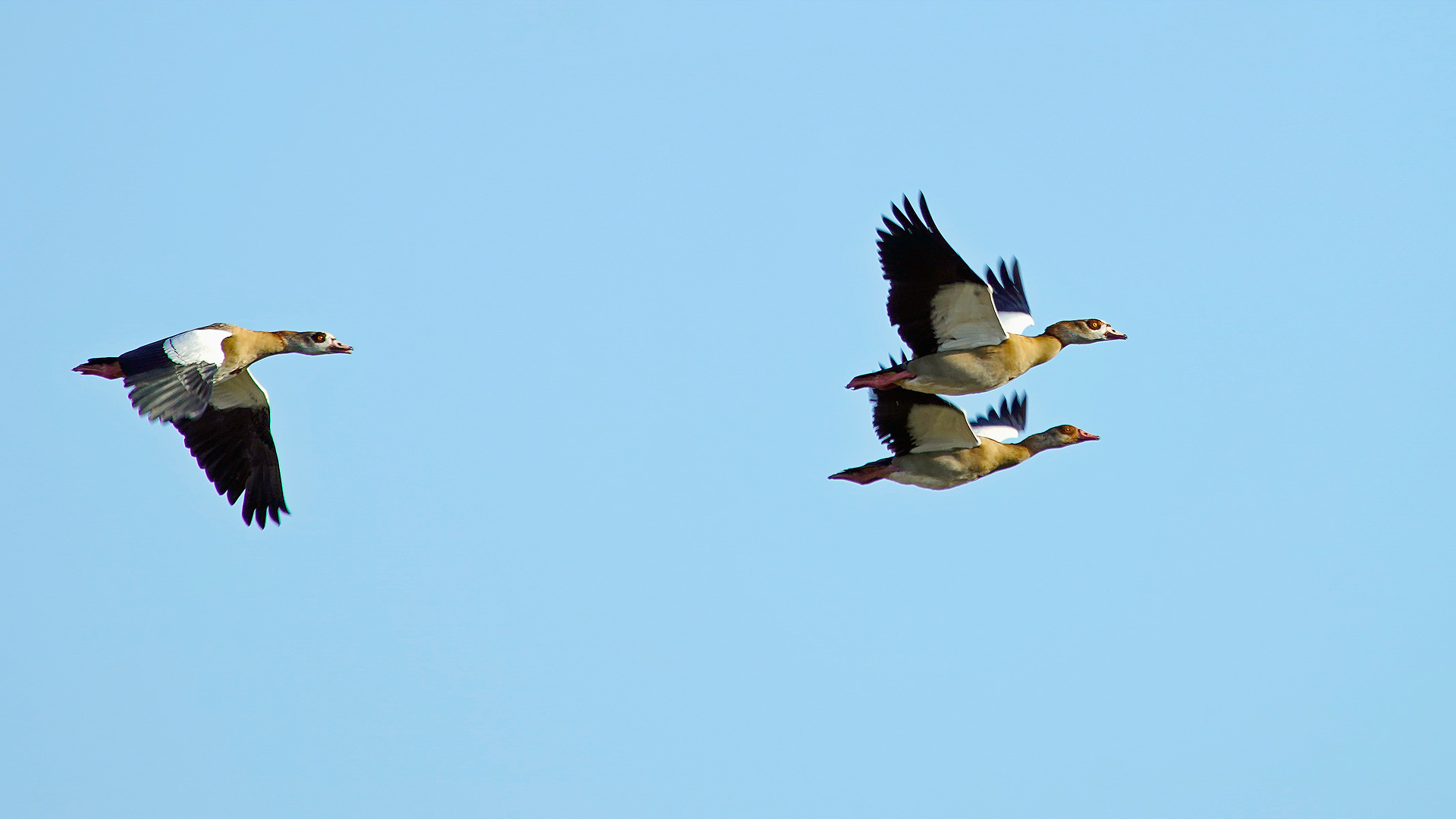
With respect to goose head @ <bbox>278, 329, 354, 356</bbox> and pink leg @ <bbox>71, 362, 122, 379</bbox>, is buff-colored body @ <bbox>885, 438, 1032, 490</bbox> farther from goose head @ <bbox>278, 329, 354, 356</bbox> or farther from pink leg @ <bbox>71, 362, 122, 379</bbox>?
pink leg @ <bbox>71, 362, 122, 379</bbox>

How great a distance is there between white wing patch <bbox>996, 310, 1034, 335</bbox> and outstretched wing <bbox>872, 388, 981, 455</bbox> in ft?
3.75

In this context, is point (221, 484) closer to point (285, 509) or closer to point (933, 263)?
point (285, 509)

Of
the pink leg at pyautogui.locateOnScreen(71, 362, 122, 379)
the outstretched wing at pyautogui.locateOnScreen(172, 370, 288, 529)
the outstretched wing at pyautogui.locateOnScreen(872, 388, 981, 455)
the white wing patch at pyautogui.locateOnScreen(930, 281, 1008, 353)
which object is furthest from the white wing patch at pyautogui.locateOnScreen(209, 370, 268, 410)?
the white wing patch at pyautogui.locateOnScreen(930, 281, 1008, 353)

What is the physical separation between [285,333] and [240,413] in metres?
0.86

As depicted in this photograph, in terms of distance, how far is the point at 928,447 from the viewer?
1576 cm

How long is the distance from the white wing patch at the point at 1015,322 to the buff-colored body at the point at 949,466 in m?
1.11

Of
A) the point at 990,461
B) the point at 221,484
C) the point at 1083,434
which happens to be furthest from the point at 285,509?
the point at 1083,434

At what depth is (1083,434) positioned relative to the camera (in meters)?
16.9

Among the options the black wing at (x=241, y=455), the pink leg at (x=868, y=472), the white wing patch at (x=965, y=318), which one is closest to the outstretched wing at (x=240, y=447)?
the black wing at (x=241, y=455)

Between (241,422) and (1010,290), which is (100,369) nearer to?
(241,422)

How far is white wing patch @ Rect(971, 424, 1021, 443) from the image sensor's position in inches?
696

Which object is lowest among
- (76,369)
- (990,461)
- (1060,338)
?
(990,461)

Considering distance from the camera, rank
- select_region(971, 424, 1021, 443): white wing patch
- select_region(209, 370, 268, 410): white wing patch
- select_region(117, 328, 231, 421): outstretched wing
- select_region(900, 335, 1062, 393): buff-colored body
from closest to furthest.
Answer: select_region(117, 328, 231, 421): outstretched wing
select_region(900, 335, 1062, 393): buff-colored body
select_region(209, 370, 268, 410): white wing patch
select_region(971, 424, 1021, 443): white wing patch

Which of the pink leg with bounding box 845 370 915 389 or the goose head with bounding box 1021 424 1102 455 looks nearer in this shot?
the pink leg with bounding box 845 370 915 389
